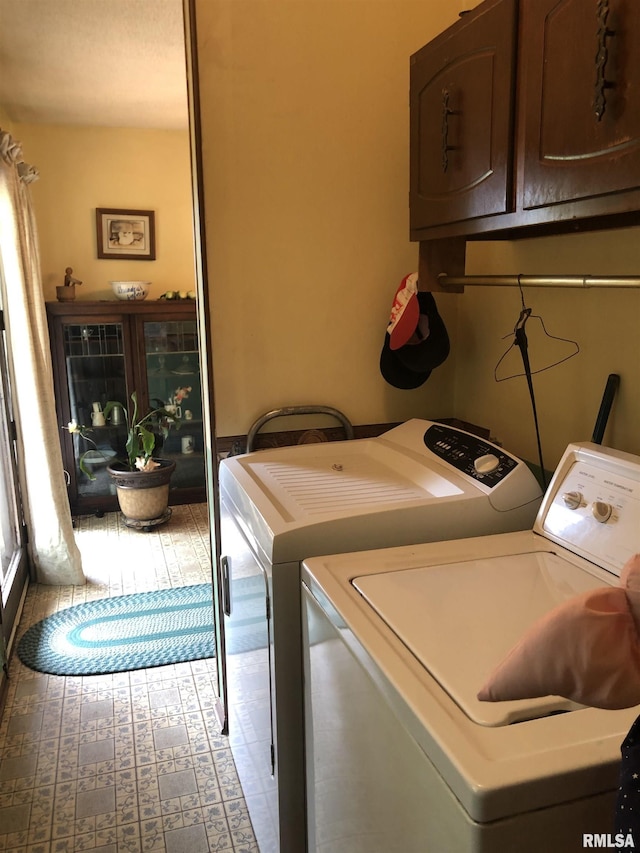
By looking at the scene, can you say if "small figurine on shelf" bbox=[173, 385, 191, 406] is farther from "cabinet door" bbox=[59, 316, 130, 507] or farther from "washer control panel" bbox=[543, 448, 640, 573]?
"washer control panel" bbox=[543, 448, 640, 573]

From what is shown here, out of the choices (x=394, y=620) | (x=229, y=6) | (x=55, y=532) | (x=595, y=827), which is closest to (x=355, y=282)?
(x=229, y=6)

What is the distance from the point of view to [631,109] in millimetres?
996

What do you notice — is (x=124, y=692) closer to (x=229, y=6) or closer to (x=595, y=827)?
(x=595, y=827)

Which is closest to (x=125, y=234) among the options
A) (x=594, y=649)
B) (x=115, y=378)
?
(x=115, y=378)

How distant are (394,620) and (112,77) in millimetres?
3333

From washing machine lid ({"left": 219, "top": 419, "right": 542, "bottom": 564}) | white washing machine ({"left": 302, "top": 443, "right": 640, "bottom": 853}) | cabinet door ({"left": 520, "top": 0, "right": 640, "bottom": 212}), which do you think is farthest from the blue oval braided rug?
cabinet door ({"left": 520, "top": 0, "right": 640, "bottom": 212})

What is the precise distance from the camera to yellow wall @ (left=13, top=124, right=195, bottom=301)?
428 cm

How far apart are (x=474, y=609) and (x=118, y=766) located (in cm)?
151

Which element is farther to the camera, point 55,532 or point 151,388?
point 151,388

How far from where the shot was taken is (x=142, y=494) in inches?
159

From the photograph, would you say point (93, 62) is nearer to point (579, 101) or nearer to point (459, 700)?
point (579, 101)

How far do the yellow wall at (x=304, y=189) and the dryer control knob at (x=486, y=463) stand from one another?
1.91 feet

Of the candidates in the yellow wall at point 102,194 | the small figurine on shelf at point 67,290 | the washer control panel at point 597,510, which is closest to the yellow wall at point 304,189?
the washer control panel at point 597,510

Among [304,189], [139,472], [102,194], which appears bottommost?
[139,472]
